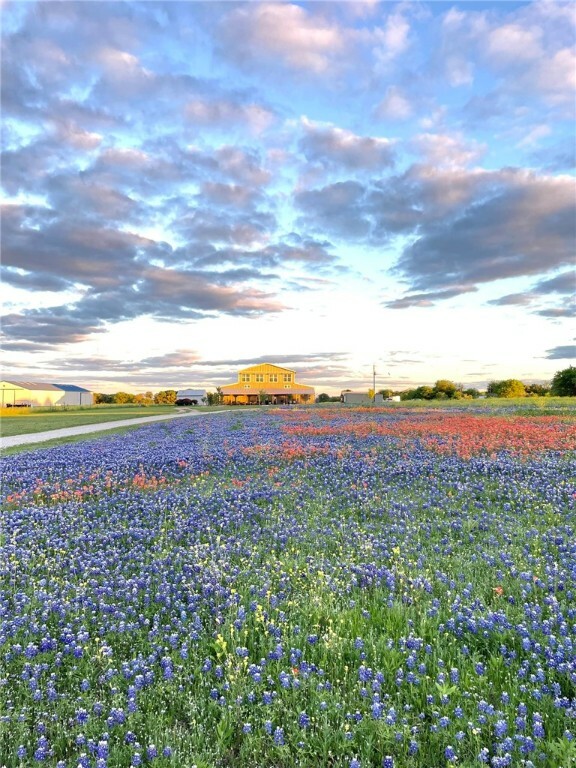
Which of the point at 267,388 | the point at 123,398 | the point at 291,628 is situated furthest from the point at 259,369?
the point at 291,628

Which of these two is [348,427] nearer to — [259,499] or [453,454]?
[453,454]

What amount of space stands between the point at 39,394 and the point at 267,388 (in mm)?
60989

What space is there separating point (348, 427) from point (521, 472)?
11755mm

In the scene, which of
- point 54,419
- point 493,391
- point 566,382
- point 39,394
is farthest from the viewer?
point 39,394

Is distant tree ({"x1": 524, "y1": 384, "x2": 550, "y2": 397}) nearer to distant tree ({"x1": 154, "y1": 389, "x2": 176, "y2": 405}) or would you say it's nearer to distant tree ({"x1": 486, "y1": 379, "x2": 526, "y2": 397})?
distant tree ({"x1": 486, "y1": 379, "x2": 526, "y2": 397})

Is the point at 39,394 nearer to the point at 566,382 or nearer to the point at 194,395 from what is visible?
the point at 194,395

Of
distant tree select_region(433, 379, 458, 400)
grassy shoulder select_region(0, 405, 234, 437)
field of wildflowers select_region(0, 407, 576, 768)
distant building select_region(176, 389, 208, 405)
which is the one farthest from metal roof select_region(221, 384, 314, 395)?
field of wildflowers select_region(0, 407, 576, 768)

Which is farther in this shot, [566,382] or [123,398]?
[123,398]

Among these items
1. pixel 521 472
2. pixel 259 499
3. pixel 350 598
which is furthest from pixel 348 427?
pixel 350 598

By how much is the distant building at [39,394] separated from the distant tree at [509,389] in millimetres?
101397

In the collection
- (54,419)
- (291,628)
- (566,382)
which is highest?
(566,382)

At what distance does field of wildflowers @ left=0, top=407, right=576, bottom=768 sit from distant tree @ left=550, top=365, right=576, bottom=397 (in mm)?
77238

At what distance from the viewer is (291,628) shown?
4621 mm

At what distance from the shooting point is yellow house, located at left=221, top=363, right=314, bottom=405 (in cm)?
10794
